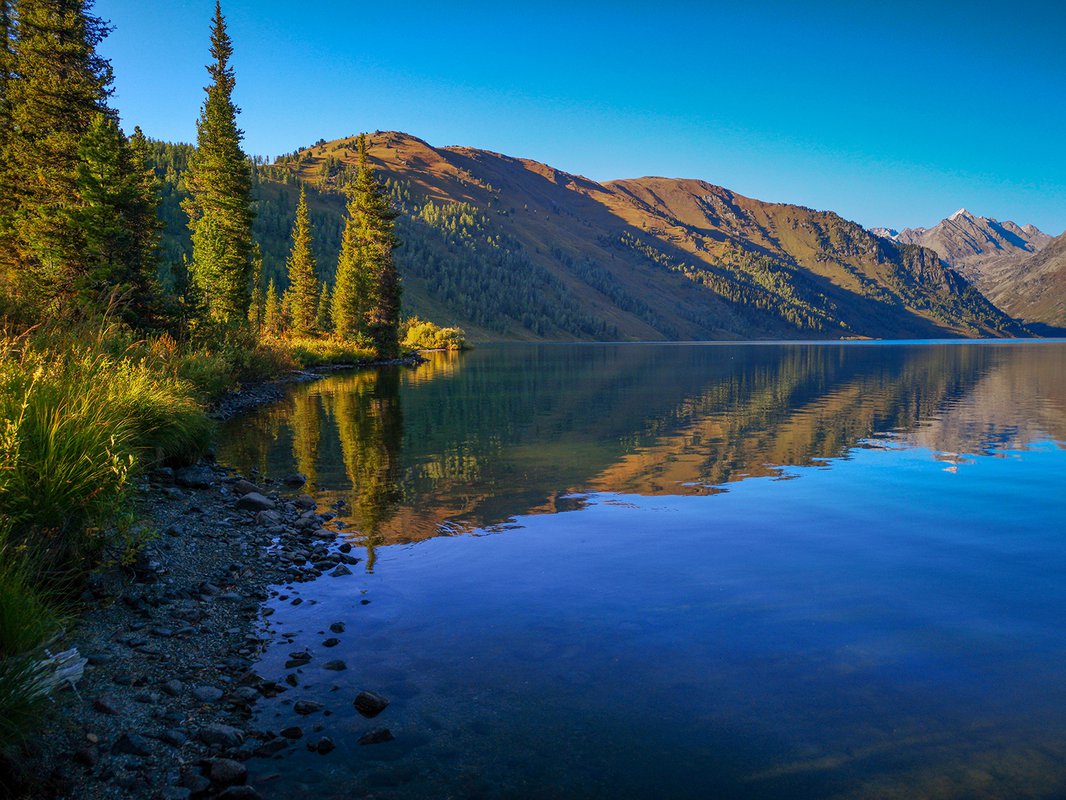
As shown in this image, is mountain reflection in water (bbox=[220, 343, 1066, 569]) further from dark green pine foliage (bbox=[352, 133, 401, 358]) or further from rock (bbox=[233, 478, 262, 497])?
dark green pine foliage (bbox=[352, 133, 401, 358])

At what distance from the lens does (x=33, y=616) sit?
17.2 ft

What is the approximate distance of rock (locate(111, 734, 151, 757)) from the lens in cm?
517

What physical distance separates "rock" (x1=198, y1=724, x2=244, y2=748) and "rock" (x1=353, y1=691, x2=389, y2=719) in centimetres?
104

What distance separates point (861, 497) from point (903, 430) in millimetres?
12706

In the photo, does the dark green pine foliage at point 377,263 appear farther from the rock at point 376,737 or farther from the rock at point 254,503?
the rock at point 376,737

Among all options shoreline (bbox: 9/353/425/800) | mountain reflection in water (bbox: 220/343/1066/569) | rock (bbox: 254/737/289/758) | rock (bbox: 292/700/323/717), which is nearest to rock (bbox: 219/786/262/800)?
shoreline (bbox: 9/353/425/800)

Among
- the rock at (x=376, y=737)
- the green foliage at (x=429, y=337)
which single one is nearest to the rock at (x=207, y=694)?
the rock at (x=376, y=737)

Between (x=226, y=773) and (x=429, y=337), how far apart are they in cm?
10390

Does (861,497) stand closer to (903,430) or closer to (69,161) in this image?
(903,430)

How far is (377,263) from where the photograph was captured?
7131 cm

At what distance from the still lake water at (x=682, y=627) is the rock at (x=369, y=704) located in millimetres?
149

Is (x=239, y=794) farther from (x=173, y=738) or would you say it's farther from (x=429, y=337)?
(x=429, y=337)

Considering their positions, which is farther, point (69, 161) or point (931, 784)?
point (69, 161)

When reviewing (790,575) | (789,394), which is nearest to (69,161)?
(790,575)
